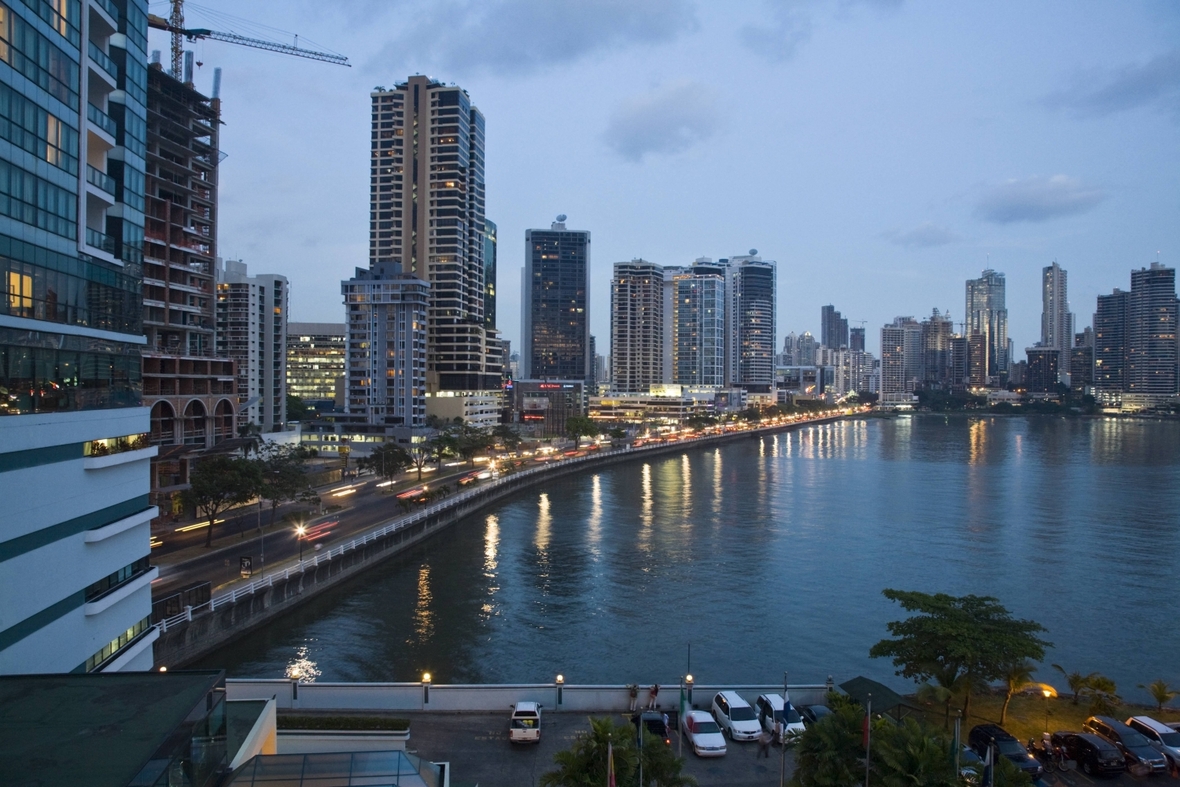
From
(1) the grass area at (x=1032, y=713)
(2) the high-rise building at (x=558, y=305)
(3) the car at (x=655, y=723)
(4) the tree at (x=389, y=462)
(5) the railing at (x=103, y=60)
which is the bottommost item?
(1) the grass area at (x=1032, y=713)

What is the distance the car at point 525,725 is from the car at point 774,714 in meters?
4.63

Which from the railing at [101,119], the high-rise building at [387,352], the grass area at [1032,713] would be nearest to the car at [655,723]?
the grass area at [1032,713]

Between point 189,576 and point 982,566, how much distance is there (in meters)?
34.9

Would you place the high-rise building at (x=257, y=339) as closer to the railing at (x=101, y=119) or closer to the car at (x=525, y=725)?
the railing at (x=101, y=119)

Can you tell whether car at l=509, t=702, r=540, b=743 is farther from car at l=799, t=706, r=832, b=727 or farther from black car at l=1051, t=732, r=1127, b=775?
black car at l=1051, t=732, r=1127, b=775

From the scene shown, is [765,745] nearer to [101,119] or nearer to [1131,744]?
[1131,744]

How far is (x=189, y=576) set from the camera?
27.4 meters

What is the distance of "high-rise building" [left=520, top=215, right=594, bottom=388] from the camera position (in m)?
186

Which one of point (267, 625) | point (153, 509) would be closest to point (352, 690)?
point (153, 509)

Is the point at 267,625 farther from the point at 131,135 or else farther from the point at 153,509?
the point at 131,135

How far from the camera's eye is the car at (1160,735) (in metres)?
14.1

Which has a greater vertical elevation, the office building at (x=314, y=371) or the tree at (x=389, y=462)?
the office building at (x=314, y=371)

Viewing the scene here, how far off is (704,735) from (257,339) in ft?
282

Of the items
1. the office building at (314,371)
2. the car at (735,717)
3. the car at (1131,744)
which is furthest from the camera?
the office building at (314,371)
